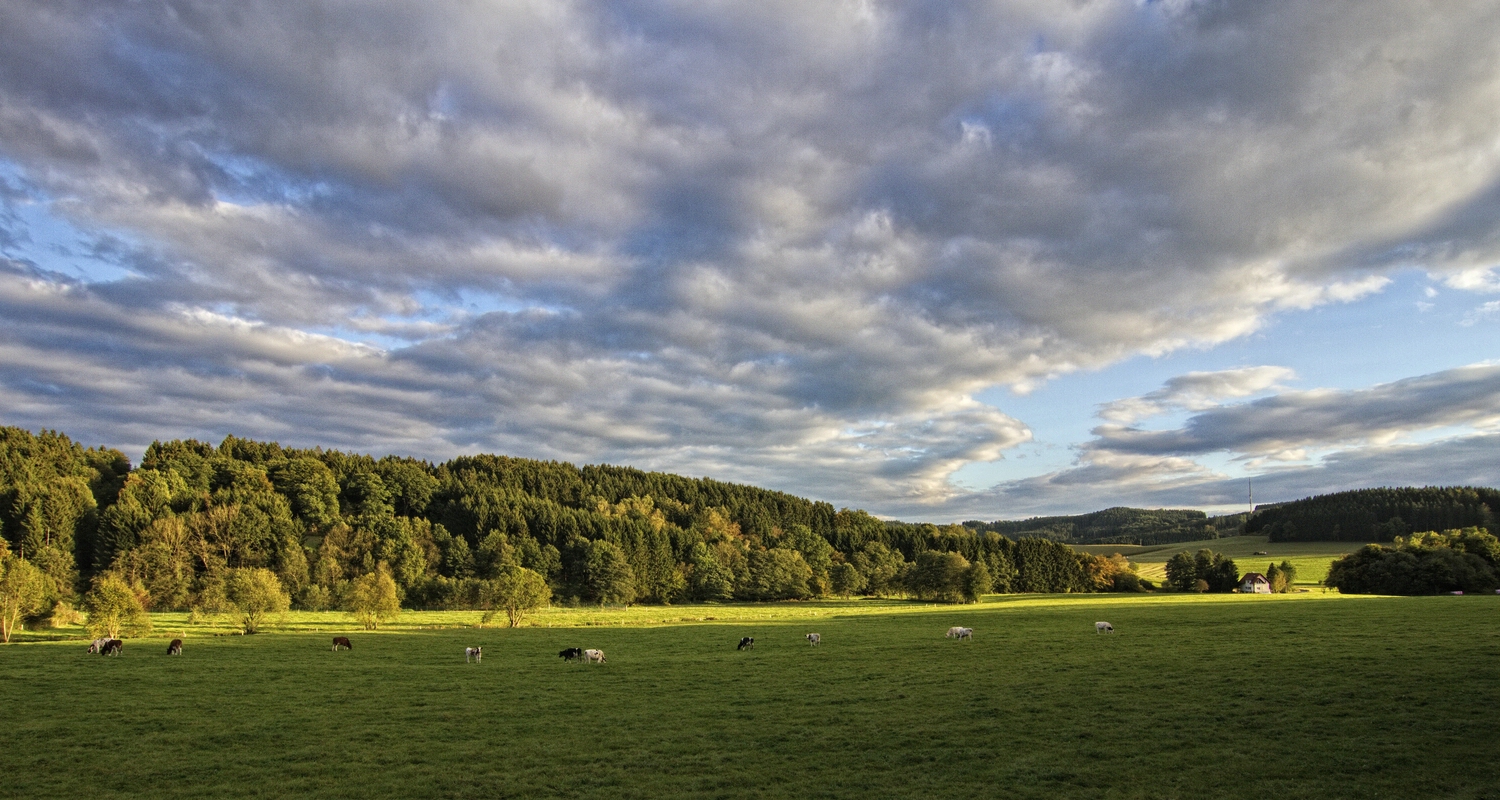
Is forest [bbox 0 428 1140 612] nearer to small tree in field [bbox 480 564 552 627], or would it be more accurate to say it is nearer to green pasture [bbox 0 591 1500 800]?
small tree in field [bbox 480 564 552 627]

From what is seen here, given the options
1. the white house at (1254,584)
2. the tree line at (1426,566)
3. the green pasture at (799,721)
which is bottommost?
the white house at (1254,584)

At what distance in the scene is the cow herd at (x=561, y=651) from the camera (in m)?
39.1

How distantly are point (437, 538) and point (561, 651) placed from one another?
91.0 m

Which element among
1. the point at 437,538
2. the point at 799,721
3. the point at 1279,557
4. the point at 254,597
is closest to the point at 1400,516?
the point at 1279,557

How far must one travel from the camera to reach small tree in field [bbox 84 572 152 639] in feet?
156

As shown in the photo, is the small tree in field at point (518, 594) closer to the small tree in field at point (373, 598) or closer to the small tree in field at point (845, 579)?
the small tree in field at point (373, 598)

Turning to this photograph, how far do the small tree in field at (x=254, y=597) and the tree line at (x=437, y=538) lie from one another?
192cm

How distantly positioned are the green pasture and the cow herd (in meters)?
1.26

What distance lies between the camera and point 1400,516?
595ft

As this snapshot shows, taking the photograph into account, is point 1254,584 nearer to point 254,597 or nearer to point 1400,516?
point 1400,516

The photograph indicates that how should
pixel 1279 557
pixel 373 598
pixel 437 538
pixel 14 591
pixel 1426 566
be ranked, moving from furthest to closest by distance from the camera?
pixel 1279 557 < pixel 437 538 < pixel 1426 566 < pixel 373 598 < pixel 14 591

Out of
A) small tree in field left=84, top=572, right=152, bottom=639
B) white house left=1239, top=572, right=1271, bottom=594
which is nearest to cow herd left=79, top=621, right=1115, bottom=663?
small tree in field left=84, top=572, right=152, bottom=639

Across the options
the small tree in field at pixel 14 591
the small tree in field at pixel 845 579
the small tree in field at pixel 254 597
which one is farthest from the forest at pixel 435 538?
the small tree in field at pixel 14 591

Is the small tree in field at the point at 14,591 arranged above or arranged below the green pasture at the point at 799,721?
above
